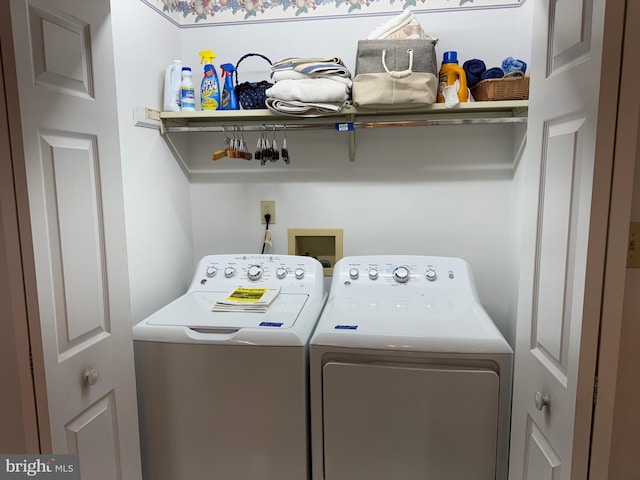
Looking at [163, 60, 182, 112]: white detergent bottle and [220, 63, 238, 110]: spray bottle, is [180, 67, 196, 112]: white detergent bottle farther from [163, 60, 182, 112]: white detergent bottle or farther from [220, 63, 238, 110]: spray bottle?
[220, 63, 238, 110]: spray bottle

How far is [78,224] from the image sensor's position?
3.97 feet

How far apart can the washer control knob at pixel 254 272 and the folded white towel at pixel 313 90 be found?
0.75 meters

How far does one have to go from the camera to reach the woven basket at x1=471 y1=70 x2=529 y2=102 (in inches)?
74.2

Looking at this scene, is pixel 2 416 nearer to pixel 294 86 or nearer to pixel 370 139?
pixel 294 86

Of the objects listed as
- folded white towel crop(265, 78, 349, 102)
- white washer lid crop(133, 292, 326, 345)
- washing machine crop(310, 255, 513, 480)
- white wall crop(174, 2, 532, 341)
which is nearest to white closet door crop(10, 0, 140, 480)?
white washer lid crop(133, 292, 326, 345)

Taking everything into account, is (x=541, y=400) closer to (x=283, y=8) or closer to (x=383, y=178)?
(x=383, y=178)

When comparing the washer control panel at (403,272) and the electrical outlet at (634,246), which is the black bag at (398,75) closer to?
the washer control panel at (403,272)

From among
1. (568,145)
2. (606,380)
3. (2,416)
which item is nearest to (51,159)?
(2,416)

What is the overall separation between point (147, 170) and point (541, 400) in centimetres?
169

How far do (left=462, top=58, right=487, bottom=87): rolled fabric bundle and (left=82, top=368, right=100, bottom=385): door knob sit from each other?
179cm

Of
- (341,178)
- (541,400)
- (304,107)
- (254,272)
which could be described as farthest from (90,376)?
(341,178)

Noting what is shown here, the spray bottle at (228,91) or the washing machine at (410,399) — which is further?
the spray bottle at (228,91)

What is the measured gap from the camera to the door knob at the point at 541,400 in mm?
1093

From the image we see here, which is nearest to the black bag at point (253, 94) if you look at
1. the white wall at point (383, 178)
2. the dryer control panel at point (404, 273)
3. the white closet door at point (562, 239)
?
the white wall at point (383, 178)
